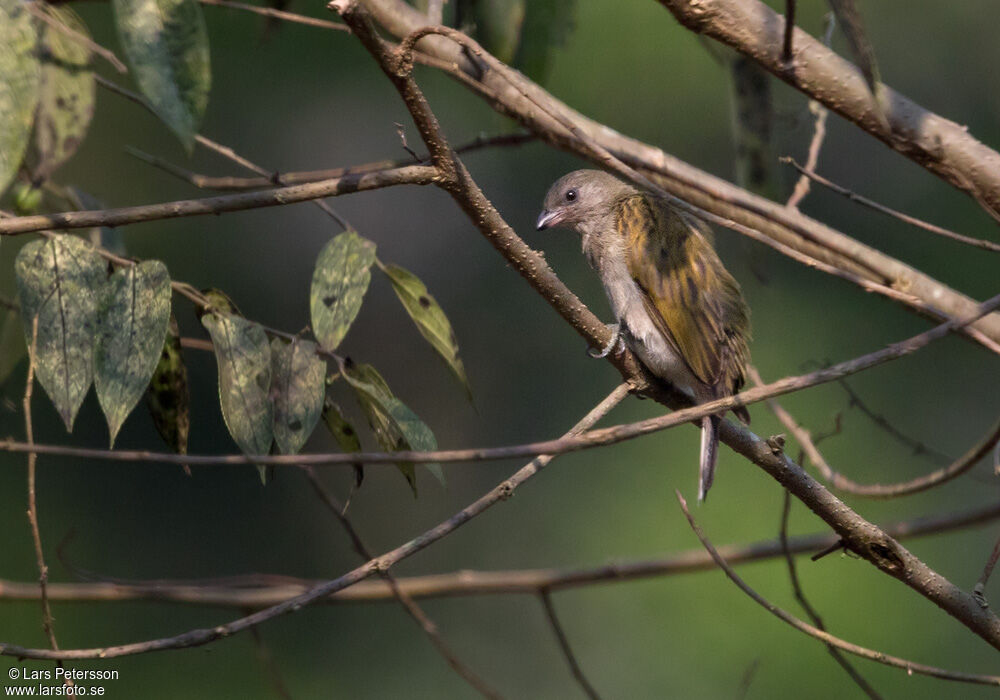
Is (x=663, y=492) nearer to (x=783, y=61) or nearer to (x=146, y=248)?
(x=146, y=248)

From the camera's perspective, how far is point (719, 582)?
6.45 m

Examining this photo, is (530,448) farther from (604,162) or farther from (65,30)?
(65,30)

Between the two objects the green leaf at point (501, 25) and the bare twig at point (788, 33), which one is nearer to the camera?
the bare twig at point (788, 33)

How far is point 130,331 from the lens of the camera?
2076mm

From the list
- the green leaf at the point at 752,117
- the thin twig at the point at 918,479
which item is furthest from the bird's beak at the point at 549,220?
the thin twig at the point at 918,479

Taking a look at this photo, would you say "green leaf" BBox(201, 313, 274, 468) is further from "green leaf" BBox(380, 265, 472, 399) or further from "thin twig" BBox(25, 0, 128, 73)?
"thin twig" BBox(25, 0, 128, 73)

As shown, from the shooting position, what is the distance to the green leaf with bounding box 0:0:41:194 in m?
2.05

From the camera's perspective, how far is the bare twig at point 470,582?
9.96ft

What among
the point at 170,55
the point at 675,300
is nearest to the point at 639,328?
the point at 675,300

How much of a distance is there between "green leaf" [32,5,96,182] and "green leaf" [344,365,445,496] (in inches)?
A: 42.3

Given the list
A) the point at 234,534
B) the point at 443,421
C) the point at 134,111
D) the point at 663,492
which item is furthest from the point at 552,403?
the point at 134,111

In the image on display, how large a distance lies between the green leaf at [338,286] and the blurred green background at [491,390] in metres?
4.86

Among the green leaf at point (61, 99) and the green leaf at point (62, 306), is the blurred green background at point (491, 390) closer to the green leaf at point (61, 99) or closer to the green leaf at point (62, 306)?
the green leaf at point (61, 99)

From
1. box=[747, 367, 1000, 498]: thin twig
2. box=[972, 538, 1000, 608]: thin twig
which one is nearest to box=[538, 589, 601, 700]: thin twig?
box=[747, 367, 1000, 498]: thin twig
